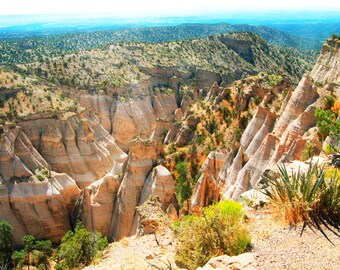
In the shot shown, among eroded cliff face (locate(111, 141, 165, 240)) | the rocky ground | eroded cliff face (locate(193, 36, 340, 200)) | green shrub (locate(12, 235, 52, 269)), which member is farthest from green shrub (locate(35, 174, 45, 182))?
the rocky ground

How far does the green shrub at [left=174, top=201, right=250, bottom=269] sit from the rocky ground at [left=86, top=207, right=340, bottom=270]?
1.11 ft

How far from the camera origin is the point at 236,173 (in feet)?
66.4

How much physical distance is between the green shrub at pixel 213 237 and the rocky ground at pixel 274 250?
339mm

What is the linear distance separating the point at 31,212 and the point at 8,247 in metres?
2.86

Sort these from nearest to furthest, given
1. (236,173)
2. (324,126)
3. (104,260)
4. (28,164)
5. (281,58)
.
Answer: (104,260) < (324,126) < (236,173) < (28,164) < (281,58)

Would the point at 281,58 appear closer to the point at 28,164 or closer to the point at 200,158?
the point at 200,158

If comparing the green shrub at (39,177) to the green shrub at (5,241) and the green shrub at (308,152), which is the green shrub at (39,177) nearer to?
the green shrub at (5,241)

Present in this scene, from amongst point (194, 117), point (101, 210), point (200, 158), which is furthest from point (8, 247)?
point (194, 117)

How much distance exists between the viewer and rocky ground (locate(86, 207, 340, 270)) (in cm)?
699

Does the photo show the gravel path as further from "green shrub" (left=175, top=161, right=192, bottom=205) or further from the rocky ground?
"green shrub" (left=175, top=161, right=192, bottom=205)

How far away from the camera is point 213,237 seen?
815cm

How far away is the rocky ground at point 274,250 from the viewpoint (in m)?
6.99

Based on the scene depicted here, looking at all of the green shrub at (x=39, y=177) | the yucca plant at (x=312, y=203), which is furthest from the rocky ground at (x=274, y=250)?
the green shrub at (x=39, y=177)

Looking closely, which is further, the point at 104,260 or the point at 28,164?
the point at 28,164
